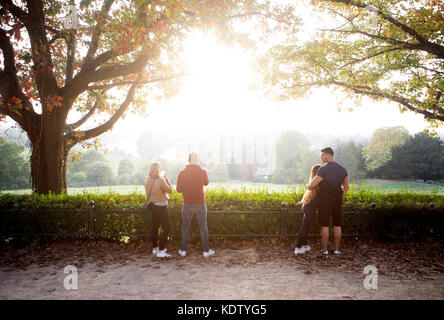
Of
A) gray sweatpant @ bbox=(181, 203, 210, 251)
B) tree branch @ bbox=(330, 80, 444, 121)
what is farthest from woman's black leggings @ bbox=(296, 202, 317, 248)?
Result: tree branch @ bbox=(330, 80, 444, 121)

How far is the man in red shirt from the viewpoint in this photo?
585cm

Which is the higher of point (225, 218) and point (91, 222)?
point (225, 218)

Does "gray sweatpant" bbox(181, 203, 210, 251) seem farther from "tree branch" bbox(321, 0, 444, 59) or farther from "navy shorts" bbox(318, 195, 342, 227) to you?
"tree branch" bbox(321, 0, 444, 59)

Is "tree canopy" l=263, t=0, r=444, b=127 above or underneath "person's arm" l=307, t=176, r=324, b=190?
above

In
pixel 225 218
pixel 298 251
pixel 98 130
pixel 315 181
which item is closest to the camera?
pixel 315 181

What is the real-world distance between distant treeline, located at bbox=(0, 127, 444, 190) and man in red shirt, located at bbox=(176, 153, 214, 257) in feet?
126

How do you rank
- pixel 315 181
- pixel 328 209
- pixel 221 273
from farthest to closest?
pixel 328 209 → pixel 315 181 → pixel 221 273

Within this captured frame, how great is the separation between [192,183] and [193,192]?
0.65 feet

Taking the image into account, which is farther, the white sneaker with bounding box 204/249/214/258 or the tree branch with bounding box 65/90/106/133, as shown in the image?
the tree branch with bounding box 65/90/106/133

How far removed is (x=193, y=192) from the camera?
587 cm

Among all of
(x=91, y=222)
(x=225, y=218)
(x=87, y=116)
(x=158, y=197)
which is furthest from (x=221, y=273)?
(x=87, y=116)

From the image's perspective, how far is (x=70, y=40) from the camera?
898 centimetres

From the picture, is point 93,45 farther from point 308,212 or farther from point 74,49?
point 308,212

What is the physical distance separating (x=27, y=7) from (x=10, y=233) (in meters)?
6.34
